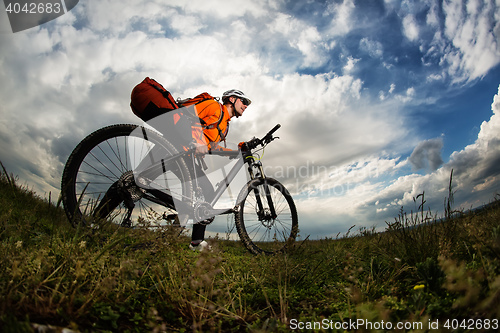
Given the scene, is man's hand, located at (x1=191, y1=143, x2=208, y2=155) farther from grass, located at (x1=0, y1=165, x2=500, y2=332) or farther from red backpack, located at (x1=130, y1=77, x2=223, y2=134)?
grass, located at (x1=0, y1=165, x2=500, y2=332)

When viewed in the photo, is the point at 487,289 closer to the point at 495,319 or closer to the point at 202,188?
the point at 495,319

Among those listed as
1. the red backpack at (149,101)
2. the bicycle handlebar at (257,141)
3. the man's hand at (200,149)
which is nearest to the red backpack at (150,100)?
the red backpack at (149,101)

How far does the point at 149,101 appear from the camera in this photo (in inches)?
148

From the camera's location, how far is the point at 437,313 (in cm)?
153

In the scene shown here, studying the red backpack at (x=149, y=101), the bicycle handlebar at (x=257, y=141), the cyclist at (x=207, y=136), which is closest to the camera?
the red backpack at (x=149, y=101)

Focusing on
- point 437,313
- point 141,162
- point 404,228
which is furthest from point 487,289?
point 141,162

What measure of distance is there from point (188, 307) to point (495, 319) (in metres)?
1.70

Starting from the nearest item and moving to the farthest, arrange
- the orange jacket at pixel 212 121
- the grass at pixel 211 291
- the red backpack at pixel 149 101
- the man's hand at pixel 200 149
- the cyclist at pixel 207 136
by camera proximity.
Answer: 1. the grass at pixel 211 291
2. the red backpack at pixel 149 101
3. the man's hand at pixel 200 149
4. the cyclist at pixel 207 136
5. the orange jacket at pixel 212 121

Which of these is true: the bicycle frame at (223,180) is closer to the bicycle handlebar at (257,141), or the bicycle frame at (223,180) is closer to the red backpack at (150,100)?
the bicycle handlebar at (257,141)

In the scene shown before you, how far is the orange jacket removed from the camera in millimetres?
4607

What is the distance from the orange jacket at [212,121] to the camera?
4.61 meters

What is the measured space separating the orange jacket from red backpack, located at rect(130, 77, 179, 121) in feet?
2.35

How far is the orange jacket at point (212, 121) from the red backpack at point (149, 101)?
2.35 ft

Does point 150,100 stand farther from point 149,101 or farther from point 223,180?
point 223,180
